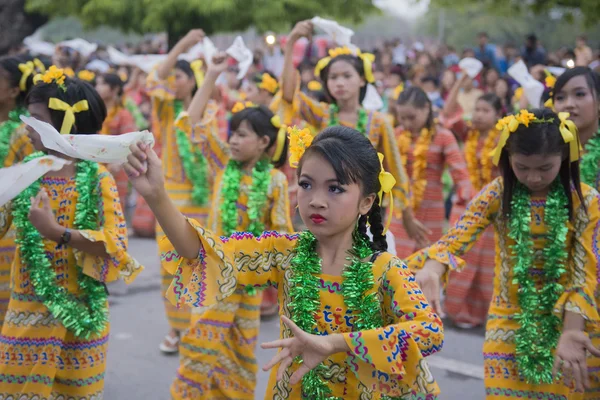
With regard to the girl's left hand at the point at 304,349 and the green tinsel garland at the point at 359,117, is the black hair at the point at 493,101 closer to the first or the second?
the green tinsel garland at the point at 359,117

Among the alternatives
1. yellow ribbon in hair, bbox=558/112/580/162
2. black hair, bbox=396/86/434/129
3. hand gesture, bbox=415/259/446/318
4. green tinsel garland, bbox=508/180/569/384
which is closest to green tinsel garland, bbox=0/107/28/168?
hand gesture, bbox=415/259/446/318

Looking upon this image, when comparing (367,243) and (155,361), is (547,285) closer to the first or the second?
(367,243)

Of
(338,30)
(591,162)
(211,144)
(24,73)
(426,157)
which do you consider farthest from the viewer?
(426,157)

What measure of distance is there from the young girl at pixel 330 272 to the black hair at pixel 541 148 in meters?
1.07

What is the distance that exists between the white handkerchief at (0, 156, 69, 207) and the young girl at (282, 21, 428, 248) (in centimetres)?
324

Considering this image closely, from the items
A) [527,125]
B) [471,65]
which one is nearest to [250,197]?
[527,125]

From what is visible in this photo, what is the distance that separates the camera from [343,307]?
2629 millimetres

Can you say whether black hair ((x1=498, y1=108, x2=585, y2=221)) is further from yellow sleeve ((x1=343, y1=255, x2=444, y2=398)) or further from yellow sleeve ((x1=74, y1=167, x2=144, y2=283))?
yellow sleeve ((x1=74, y1=167, x2=144, y2=283))

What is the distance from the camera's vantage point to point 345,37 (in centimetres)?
584

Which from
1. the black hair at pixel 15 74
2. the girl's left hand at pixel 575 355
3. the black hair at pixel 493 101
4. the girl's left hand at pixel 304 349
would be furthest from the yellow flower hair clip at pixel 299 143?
the black hair at pixel 493 101

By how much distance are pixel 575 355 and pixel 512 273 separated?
0.59m

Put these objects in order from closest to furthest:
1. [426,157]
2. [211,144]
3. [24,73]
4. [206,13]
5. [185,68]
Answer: [24,73] → [211,144] → [185,68] → [426,157] → [206,13]

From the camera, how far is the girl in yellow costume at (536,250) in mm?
3455

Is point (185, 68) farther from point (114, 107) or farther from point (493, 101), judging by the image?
point (493, 101)
